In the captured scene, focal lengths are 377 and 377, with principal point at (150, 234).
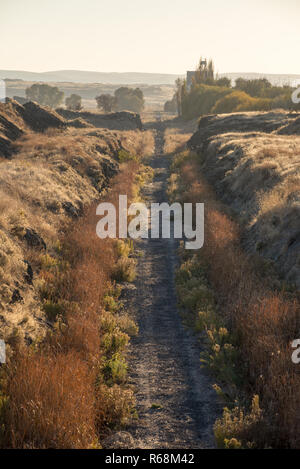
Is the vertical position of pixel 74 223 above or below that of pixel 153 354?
above

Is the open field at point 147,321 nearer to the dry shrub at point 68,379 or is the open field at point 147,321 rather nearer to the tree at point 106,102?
the dry shrub at point 68,379

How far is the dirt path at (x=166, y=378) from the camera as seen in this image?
19.0 ft

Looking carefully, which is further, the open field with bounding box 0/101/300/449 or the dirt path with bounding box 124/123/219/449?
the dirt path with bounding box 124/123/219/449

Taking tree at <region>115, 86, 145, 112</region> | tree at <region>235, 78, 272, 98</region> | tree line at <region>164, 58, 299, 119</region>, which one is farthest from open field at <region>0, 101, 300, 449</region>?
tree at <region>115, 86, 145, 112</region>

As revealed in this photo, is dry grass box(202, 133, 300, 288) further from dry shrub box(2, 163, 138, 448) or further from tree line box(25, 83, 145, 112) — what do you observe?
tree line box(25, 83, 145, 112)

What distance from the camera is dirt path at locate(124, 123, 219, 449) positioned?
5785mm

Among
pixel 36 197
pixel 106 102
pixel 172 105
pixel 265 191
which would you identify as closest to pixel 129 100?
pixel 172 105

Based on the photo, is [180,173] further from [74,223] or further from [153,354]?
[153,354]

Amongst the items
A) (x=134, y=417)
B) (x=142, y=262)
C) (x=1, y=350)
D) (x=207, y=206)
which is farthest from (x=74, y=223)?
(x=134, y=417)

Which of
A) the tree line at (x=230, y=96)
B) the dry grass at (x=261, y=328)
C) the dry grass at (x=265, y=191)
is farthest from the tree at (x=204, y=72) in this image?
the dry grass at (x=261, y=328)

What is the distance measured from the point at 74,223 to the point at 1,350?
8.88 meters

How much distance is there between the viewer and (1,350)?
6355 millimetres

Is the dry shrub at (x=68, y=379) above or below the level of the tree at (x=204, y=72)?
below

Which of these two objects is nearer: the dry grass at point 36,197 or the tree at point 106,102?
the dry grass at point 36,197
